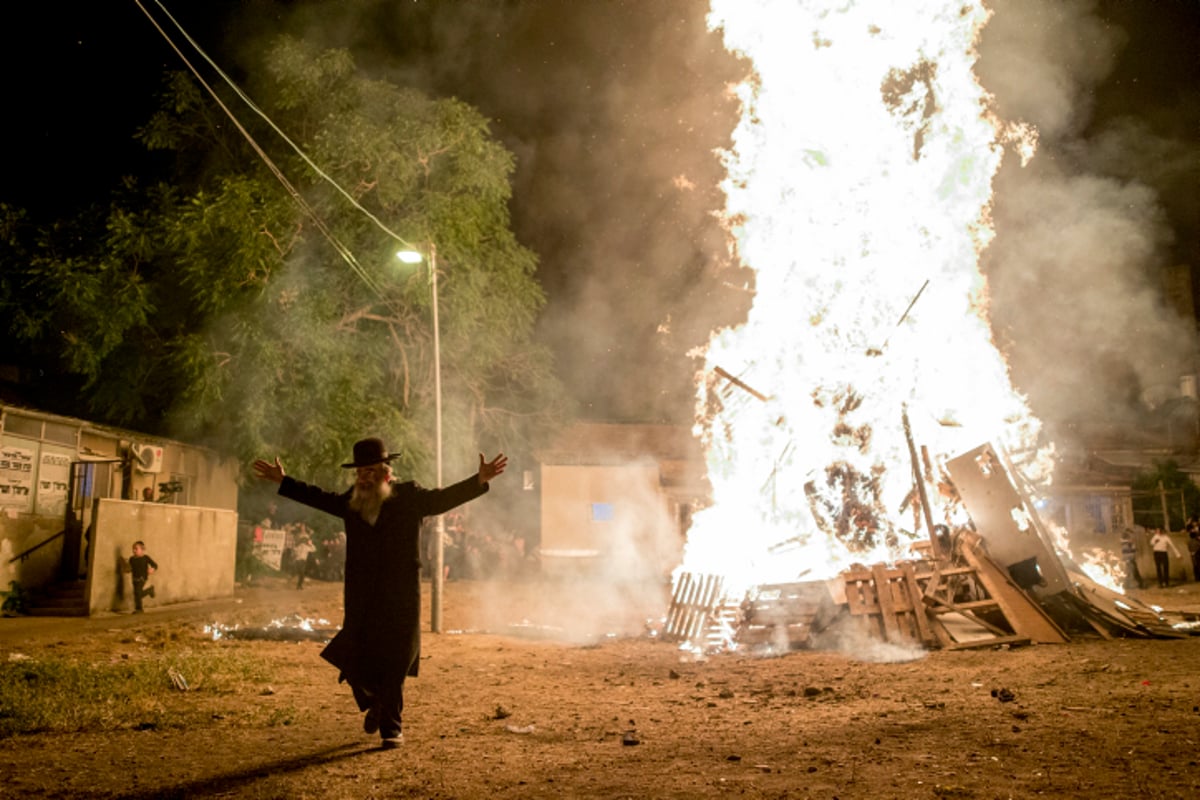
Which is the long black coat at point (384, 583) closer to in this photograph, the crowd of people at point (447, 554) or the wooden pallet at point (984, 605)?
the wooden pallet at point (984, 605)

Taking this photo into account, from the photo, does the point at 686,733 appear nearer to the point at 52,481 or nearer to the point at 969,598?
the point at 969,598

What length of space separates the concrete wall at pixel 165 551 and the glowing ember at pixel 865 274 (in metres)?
10.8

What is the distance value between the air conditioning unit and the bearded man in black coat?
16391mm

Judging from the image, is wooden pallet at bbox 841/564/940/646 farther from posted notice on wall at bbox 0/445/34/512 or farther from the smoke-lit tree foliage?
posted notice on wall at bbox 0/445/34/512

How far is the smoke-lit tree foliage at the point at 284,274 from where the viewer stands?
2034 centimetres

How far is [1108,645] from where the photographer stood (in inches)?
404

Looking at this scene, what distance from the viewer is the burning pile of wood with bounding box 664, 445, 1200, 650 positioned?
10.8 meters

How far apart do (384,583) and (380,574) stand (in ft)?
0.24

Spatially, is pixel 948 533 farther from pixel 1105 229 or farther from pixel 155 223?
pixel 155 223

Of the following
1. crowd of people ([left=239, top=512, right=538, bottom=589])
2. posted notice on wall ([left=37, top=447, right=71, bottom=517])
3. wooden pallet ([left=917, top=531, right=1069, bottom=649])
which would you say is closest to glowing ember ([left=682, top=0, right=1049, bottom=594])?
wooden pallet ([left=917, top=531, right=1069, bottom=649])

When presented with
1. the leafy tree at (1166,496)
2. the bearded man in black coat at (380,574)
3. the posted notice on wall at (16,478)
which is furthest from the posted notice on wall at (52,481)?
the leafy tree at (1166,496)

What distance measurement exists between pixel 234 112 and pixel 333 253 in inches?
180

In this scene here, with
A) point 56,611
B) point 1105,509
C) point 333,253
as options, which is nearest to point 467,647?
point 56,611

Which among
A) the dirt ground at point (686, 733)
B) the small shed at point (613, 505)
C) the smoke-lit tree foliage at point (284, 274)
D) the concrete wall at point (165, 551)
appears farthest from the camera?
the small shed at point (613, 505)
